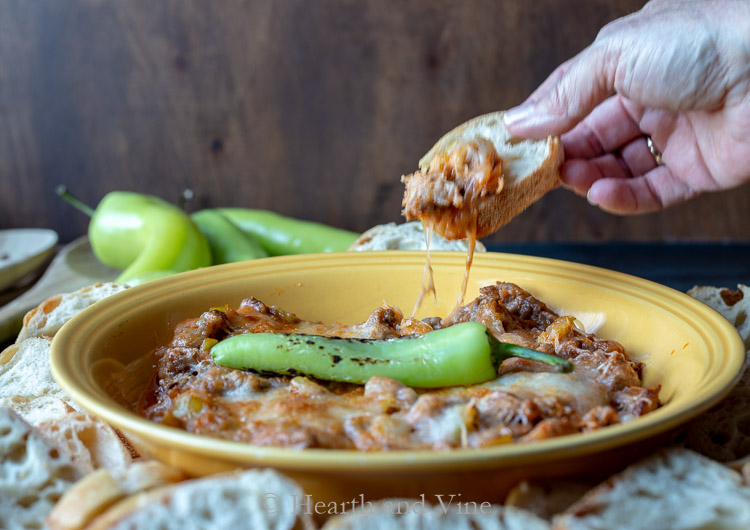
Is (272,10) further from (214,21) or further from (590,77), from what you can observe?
(590,77)

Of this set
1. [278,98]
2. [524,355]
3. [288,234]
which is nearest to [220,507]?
[524,355]

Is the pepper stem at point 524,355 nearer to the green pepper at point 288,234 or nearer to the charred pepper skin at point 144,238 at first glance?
the charred pepper skin at point 144,238

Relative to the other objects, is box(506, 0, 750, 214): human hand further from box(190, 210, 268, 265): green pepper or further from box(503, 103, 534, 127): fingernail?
box(190, 210, 268, 265): green pepper

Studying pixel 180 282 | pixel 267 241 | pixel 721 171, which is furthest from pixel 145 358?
pixel 267 241

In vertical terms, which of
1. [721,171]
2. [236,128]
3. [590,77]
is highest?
[590,77]

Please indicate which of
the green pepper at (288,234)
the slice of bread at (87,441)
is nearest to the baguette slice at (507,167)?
the slice of bread at (87,441)

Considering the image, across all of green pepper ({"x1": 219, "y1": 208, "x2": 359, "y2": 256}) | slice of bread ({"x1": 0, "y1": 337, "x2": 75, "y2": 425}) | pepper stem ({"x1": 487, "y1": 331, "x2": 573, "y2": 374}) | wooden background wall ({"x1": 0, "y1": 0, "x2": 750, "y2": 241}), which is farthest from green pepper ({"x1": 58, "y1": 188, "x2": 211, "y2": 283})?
pepper stem ({"x1": 487, "y1": 331, "x2": 573, "y2": 374})

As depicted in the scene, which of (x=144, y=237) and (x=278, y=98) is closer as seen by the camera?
(x=144, y=237)

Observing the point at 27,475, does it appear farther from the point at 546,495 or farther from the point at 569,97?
the point at 569,97
